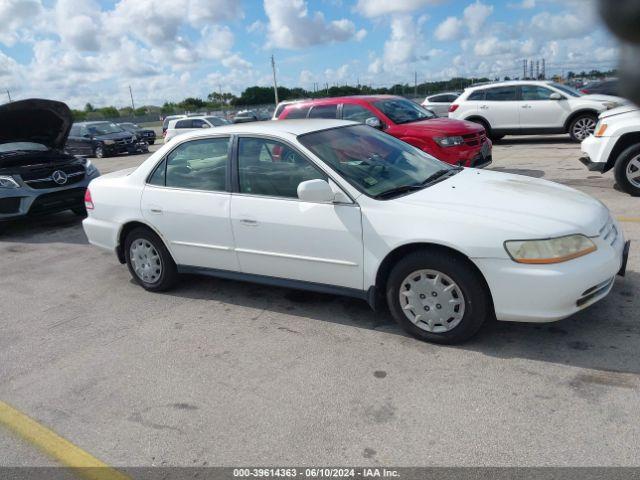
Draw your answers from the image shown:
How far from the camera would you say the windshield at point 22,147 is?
853 cm

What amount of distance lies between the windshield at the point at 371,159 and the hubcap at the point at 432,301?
0.71 meters

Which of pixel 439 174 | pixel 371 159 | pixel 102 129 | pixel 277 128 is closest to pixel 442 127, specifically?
pixel 439 174

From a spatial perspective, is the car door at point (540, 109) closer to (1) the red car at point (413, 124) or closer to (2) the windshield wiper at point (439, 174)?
(1) the red car at point (413, 124)

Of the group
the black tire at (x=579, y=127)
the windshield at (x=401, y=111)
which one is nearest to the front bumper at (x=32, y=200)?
the windshield at (x=401, y=111)

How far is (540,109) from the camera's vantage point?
13.6 meters

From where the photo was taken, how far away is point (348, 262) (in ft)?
12.9

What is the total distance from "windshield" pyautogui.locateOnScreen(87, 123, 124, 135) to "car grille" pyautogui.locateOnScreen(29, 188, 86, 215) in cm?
1542

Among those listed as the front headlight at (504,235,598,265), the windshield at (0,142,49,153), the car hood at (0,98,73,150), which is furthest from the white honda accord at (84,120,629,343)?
the windshield at (0,142,49,153)

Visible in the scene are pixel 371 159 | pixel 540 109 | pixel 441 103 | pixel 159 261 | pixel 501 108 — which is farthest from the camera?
pixel 441 103

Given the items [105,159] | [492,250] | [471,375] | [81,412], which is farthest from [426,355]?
[105,159]

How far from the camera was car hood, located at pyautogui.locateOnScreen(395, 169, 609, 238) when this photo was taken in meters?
3.44

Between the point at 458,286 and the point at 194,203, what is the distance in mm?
2346

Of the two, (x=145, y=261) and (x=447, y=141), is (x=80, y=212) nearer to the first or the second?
(x=145, y=261)

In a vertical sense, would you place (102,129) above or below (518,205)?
above
